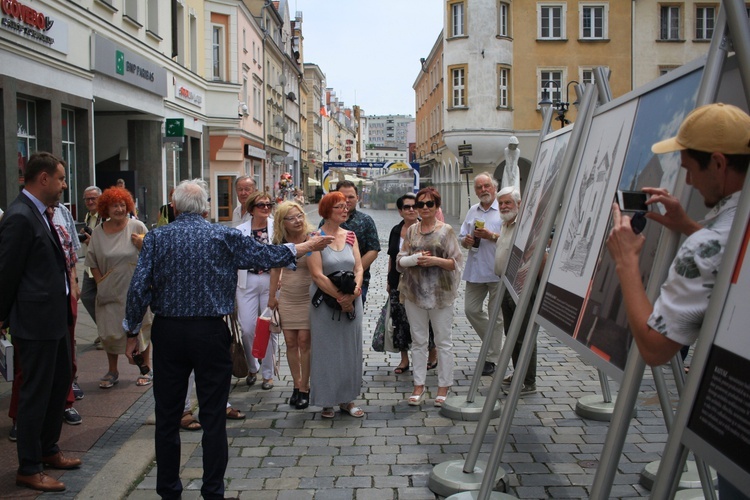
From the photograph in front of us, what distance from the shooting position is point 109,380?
7.13 meters

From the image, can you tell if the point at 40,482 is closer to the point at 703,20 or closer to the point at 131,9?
the point at 131,9

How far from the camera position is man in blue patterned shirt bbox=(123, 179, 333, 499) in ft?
14.3

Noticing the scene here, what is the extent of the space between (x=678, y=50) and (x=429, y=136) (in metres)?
25.5

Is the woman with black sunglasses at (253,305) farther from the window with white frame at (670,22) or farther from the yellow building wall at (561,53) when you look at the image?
the window with white frame at (670,22)

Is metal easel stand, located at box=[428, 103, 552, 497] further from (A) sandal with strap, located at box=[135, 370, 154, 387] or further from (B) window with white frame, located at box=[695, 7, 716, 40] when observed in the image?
(B) window with white frame, located at box=[695, 7, 716, 40]

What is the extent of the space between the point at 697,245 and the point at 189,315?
2.95 m

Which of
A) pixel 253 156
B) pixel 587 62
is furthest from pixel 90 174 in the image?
pixel 587 62

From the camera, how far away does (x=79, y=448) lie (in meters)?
5.45

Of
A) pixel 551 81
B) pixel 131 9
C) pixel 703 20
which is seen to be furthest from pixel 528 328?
pixel 703 20

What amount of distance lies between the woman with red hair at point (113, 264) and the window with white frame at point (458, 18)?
3487 cm

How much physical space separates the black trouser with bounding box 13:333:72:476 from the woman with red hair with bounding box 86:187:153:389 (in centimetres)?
202

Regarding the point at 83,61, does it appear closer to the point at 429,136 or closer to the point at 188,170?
the point at 188,170

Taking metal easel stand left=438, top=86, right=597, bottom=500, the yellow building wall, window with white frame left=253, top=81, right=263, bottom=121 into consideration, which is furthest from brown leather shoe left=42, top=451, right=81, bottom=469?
window with white frame left=253, top=81, right=263, bottom=121

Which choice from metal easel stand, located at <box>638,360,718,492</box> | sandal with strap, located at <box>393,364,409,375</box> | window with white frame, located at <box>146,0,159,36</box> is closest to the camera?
metal easel stand, located at <box>638,360,718,492</box>
